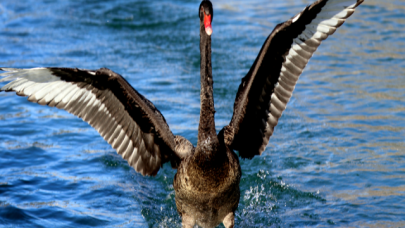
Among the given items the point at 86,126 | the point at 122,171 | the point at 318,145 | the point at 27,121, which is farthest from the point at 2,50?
the point at 318,145

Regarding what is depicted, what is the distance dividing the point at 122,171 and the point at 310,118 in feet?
10.4

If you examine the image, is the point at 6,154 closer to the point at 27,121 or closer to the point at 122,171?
the point at 27,121

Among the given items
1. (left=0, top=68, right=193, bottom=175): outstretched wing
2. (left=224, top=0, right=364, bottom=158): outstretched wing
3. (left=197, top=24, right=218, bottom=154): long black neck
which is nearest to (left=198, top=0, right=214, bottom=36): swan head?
(left=197, top=24, right=218, bottom=154): long black neck

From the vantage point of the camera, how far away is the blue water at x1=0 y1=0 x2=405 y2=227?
236 inches

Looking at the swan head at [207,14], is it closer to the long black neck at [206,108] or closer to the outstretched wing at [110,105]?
the long black neck at [206,108]

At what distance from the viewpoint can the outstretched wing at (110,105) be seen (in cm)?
482

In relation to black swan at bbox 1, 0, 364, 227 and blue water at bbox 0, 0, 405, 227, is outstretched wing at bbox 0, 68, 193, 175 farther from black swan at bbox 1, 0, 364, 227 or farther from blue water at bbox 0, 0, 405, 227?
blue water at bbox 0, 0, 405, 227

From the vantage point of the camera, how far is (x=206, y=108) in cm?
477

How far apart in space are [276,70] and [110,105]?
1.84 m

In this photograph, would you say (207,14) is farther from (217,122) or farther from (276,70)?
(217,122)

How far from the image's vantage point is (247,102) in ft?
17.0

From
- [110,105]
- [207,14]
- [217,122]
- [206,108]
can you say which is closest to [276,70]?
[206,108]

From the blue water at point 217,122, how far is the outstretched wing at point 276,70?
1.19 metres

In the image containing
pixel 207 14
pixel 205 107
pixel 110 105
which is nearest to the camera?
pixel 207 14
